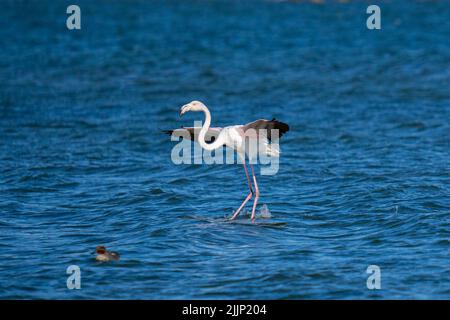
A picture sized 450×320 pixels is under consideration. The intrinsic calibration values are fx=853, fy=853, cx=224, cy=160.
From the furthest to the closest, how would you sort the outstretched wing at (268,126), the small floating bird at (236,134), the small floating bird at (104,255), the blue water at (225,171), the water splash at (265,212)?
the water splash at (265,212) < the small floating bird at (236,134) < the outstretched wing at (268,126) < the small floating bird at (104,255) < the blue water at (225,171)

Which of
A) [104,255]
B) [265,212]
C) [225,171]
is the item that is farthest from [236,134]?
[225,171]

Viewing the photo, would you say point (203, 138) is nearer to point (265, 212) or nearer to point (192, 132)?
point (192, 132)

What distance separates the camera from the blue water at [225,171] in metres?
9.55

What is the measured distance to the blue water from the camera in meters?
9.55

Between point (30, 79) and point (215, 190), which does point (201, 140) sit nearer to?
point (215, 190)

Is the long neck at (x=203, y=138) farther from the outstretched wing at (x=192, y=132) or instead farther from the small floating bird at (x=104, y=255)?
the small floating bird at (x=104, y=255)

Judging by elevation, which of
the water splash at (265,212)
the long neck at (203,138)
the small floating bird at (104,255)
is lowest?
the small floating bird at (104,255)

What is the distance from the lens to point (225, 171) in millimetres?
15000

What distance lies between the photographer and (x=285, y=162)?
15.4 m

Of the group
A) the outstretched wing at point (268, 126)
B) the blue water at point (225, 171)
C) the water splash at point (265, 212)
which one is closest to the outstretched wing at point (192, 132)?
the outstretched wing at point (268, 126)

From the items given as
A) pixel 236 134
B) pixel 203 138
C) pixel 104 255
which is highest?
pixel 236 134

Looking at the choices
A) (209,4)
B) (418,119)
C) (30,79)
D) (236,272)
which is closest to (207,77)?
(30,79)

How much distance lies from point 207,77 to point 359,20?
16.5 metres
